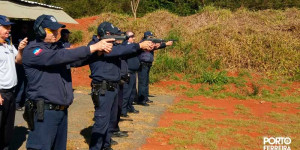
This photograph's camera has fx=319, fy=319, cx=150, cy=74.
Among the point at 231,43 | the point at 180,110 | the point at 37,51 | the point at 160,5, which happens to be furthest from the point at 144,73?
the point at 160,5

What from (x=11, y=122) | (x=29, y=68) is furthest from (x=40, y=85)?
(x=11, y=122)

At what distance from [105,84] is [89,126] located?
2.17 meters

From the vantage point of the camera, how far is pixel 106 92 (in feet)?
16.0

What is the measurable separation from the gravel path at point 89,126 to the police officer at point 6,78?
0.81 meters

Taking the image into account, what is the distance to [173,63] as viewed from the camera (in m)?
14.4

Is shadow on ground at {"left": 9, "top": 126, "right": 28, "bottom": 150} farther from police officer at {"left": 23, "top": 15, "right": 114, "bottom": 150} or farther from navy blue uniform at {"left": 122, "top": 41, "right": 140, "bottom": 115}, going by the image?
navy blue uniform at {"left": 122, "top": 41, "right": 140, "bottom": 115}

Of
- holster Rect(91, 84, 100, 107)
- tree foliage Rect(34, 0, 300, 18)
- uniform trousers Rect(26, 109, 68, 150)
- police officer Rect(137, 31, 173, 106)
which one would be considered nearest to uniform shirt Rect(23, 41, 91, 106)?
uniform trousers Rect(26, 109, 68, 150)

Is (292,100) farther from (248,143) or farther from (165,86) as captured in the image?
(248,143)

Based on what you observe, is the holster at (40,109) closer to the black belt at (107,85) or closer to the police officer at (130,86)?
the black belt at (107,85)

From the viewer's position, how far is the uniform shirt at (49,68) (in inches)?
126

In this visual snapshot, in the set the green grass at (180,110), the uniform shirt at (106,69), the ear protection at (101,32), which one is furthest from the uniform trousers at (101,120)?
the green grass at (180,110)

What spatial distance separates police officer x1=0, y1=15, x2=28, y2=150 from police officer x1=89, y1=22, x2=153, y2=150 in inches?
45.1

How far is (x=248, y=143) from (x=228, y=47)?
31.2 feet

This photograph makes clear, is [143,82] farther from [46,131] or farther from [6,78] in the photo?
[46,131]
